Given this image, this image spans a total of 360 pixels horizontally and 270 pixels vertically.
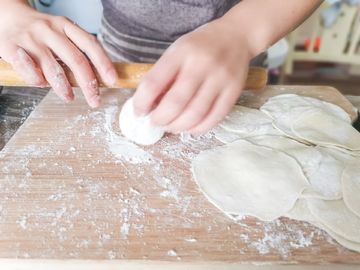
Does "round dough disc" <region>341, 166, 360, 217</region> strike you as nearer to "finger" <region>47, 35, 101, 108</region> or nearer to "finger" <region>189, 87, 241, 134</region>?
"finger" <region>189, 87, 241, 134</region>

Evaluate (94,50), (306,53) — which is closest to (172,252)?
(94,50)

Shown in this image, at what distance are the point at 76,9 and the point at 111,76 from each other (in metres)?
1.26

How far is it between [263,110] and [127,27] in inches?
29.0

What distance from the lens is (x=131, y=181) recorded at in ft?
3.05

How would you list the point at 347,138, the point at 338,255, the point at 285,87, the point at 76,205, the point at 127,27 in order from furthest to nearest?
1. the point at 285,87
2. the point at 127,27
3. the point at 347,138
4. the point at 76,205
5. the point at 338,255

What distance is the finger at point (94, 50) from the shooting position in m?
0.92

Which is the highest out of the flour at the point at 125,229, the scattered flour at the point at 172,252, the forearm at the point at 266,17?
the forearm at the point at 266,17

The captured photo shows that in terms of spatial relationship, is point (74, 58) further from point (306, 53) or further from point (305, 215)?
point (306, 53)

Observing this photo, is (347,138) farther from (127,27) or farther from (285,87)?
(127,27)

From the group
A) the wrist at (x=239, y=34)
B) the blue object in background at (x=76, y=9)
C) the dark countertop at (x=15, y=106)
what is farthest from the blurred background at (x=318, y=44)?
the wrist at (x=239, y=34)

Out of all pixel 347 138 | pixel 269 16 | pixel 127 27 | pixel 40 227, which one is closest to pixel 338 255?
pixel 347 138

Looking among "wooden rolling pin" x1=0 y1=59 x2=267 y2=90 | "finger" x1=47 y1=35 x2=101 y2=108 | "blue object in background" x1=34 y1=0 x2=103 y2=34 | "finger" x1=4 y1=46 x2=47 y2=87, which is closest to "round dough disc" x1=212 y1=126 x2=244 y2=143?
"wooden rolling pin" x1=0 y1=59 x2=267 y2=90

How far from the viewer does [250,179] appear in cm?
89

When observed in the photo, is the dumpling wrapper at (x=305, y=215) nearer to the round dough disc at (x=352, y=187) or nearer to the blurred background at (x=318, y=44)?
the round dough disc at (x=352, y=187)
